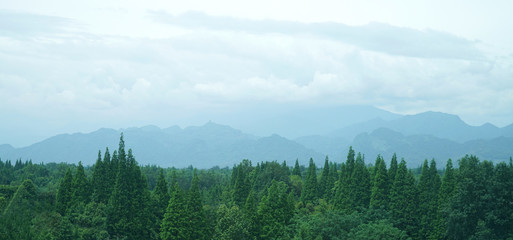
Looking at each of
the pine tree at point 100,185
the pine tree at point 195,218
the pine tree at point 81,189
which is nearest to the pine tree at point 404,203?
the pine tree at point 195,218

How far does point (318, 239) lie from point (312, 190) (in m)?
28.3

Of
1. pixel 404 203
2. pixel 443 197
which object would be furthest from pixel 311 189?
pixel 443 197

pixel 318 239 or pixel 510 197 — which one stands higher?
pixel 510 197

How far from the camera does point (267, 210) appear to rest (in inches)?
1945


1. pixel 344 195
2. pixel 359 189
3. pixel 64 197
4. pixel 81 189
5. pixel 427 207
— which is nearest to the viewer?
pixel 81 189

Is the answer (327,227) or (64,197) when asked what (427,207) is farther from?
(64,197)

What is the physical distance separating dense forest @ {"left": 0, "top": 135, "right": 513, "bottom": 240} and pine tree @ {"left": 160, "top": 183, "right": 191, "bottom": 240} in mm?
98

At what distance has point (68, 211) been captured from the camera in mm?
47781

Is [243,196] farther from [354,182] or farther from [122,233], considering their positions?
[122,233]

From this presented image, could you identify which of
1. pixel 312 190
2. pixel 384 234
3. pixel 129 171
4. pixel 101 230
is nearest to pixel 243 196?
pixel 312 190

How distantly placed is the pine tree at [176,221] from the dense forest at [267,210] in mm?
98

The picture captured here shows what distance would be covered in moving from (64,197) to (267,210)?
71.1ft

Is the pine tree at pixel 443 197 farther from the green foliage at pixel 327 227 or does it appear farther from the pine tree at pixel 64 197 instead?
the pine tree at pixel 64 197

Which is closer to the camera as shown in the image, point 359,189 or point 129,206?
point 129,206
